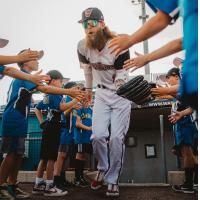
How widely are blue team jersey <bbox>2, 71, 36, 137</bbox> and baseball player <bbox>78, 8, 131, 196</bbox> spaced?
0.84 metres

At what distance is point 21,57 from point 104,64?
1558 mm

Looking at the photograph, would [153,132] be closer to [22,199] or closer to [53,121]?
[53,121]

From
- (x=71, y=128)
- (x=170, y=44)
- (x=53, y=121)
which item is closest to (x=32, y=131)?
(x=71, y=128)

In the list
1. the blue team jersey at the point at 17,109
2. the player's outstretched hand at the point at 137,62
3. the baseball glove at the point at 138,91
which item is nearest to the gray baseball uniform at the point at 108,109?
the blue team jersey at the point at 17,109

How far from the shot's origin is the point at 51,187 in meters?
3.64

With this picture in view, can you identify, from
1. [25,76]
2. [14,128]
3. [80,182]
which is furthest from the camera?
[80,182]

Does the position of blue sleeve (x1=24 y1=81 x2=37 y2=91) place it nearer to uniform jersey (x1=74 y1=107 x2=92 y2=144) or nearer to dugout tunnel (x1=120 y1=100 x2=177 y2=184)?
uniform jersey (x1=74 y1=107 x2=92 y2=144)

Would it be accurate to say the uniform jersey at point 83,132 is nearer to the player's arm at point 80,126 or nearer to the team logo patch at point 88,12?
the player's arm at point 80,126

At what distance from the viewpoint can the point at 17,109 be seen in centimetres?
344

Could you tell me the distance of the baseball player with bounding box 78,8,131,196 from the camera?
11.2 ft

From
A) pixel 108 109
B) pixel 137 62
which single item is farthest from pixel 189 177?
pixel 137 62

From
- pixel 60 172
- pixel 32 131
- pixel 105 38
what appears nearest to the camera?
pixel 105 38

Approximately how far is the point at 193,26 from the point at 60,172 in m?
3.84

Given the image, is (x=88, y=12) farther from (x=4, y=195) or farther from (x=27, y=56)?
(x=4, y=195)
